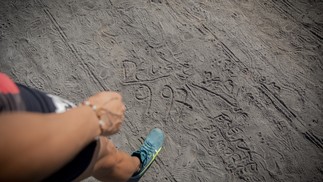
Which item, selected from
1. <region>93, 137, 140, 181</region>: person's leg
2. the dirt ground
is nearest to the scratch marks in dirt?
the dirt ground

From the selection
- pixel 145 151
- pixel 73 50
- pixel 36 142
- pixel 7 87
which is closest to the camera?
pixel 36 142

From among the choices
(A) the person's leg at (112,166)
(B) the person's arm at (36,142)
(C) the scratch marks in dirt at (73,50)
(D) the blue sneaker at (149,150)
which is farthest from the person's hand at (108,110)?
(C) the scratch marks in dirt at (73,50)

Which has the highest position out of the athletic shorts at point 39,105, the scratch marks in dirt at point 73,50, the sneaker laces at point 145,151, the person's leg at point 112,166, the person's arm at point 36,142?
the person's arm at point 36,142

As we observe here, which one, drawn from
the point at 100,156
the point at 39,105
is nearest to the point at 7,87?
the point at 39,105

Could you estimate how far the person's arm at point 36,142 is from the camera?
2.56 ft

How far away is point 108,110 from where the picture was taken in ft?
3.76

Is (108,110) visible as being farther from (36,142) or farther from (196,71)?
Answer: (196,71)

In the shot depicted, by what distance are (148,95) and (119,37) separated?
0.80m

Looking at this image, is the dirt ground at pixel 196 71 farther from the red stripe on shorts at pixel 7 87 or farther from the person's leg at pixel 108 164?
the red stripe on shorts at pixel 7 87

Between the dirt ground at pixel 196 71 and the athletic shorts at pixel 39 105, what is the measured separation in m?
1.03

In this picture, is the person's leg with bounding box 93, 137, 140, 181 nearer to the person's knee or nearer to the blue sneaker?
the person's knee

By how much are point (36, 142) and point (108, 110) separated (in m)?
0.37

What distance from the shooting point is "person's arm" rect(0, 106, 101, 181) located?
0.78 metres

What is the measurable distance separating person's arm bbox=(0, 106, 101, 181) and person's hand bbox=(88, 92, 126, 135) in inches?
5.1
